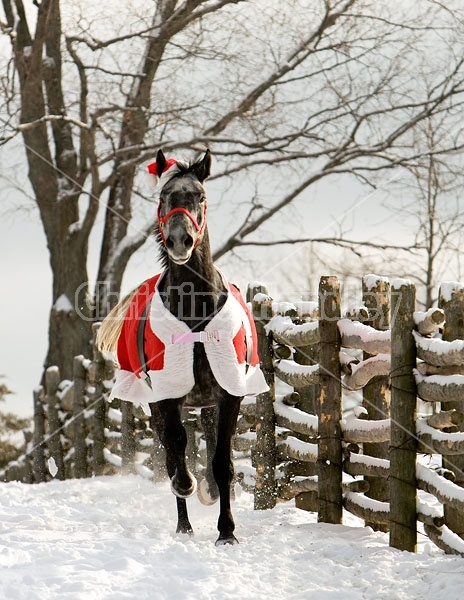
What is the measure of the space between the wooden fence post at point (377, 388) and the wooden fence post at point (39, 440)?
31.8 feet

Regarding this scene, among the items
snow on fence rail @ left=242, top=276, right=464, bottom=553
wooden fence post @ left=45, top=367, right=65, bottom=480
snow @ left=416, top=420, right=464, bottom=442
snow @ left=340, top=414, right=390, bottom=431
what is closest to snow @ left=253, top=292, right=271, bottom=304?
snow on fence rail @ left=242, top=276, right=464, bottom=553

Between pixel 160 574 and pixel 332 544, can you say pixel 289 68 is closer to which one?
pixel 332 544

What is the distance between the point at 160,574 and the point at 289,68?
12.1 meters

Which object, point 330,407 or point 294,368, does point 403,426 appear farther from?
point 294,368

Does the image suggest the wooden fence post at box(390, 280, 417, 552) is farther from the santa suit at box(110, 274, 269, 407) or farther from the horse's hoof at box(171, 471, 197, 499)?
the horse's hoof at box(171, 471, 197, 499)

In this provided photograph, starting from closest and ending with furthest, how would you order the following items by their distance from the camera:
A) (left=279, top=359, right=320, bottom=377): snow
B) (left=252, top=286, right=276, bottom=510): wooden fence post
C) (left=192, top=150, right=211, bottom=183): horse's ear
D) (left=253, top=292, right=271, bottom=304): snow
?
(left=192, top=150, right=211, bottom=183): horse's ear
(left=279, top=359, right=320, bottom=377): snow
(left=252, top=286, right=276, bottom=510): wooden fence post
(left=253, top=292, right=271, bottom=304): snow

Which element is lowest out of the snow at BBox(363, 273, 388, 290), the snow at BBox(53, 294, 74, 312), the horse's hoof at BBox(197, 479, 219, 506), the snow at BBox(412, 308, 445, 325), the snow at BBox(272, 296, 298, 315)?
Answer: the horse's hoof at BBox(197, 479, 219, 506)

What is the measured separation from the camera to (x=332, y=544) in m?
5.61

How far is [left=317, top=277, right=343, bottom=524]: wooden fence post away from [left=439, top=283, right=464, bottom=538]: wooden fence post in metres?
1.18

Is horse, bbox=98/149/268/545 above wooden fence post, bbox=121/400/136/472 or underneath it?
above

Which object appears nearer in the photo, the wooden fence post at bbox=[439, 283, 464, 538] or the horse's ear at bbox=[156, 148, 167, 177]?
the wooden fence post at bbox=[439, 283, 464, 538]

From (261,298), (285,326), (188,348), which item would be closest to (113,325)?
(261,298)

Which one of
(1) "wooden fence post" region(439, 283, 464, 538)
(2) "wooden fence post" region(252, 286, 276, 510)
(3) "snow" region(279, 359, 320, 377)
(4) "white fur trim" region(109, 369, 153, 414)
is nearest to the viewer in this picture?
(1) "wooden fence post" region(439, 283, 464, 538)

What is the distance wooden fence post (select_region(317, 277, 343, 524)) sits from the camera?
6.39 metres
